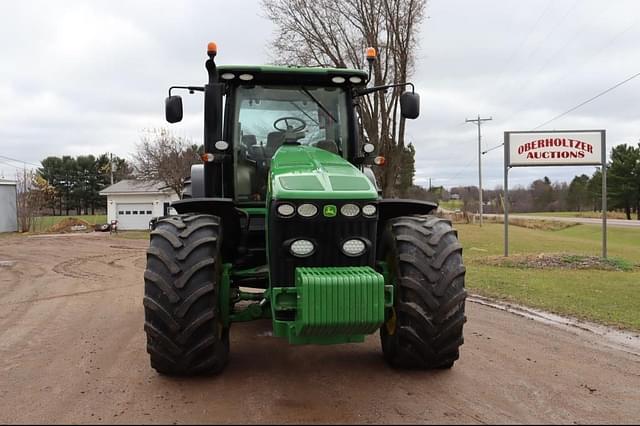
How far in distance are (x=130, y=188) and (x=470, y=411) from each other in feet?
130

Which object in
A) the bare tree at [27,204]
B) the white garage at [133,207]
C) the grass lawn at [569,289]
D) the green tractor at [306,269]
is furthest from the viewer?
the white garage at [133,207]

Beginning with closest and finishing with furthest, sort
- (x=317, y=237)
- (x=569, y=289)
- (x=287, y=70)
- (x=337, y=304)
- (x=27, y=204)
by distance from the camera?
1. (x=337, y=304)
2. (x=317, y=237)
3. (x=287, y=70)
4. (x=569, y=289)
5. (x=27, y=204)

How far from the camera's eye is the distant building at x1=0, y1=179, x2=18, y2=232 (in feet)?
122

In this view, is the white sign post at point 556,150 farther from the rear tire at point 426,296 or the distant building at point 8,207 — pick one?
the distant building at point 8,207

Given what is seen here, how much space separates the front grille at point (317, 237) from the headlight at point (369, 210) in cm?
3

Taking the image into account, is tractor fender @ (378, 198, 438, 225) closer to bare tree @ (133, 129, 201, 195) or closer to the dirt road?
the dirt road

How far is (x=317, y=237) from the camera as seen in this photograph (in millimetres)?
4246

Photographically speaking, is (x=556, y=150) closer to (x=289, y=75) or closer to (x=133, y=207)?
(x=289, y=75)

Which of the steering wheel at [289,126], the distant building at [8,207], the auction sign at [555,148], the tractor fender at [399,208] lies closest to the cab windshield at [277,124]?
the steering wheel at [289,126]

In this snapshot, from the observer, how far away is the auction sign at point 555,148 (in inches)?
611

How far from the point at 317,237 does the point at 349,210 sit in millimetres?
324

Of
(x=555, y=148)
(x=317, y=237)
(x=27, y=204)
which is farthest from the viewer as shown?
(x=27, y=204)

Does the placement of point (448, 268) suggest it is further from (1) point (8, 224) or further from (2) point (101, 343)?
(1) point (8, 224)

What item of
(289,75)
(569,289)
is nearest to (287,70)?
(289,75)
